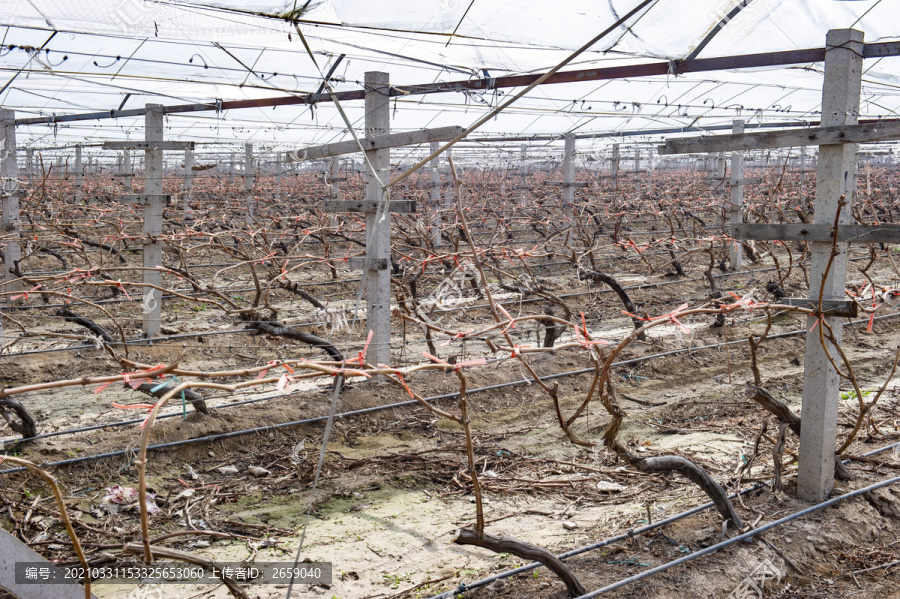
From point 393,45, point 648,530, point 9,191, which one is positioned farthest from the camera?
point 9,191

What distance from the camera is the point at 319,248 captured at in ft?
55.0

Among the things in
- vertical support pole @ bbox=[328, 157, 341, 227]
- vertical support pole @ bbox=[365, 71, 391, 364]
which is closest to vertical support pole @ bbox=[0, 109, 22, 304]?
vertical support pole @ bbox=[328, 157, 341, 227]

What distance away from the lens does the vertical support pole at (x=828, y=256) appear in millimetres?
3840

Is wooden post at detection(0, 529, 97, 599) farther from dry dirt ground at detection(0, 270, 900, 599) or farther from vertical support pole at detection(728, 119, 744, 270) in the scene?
vertical support pole at detection(728, 119, 744, 270)

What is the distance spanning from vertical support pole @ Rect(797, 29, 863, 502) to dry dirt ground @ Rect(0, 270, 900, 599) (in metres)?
0.25

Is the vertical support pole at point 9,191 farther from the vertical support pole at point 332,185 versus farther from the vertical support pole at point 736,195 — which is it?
the vertical support pole at point 736,195

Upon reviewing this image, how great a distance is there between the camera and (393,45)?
6.26 m

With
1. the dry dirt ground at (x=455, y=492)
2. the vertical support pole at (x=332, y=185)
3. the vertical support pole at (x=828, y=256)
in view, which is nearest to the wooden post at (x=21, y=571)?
the dry dirt ground at (x=455, y=492)

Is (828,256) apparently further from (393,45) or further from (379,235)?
(393,45)

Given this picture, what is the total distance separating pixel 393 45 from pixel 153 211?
3.41 metres

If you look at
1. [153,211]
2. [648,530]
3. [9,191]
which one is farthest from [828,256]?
[9,191]

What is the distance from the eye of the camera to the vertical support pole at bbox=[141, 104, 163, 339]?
7.81 meters

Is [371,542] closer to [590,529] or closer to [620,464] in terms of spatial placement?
[590,529]

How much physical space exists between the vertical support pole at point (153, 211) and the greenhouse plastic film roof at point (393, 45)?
489mm
